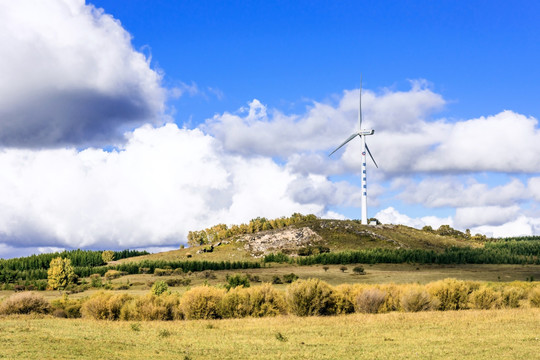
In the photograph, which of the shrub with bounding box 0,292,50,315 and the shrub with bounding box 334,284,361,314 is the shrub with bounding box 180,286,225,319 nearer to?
the shrub with bounding box 334,284,361,314

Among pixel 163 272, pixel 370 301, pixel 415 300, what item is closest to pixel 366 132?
pixel 163 272

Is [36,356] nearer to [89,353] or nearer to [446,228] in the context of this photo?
[89,353]

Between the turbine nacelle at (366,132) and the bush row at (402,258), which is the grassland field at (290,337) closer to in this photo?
the bush row at (402,258)

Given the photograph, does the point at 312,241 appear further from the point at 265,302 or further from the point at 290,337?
the point at 290,337

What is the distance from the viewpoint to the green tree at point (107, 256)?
461 ft

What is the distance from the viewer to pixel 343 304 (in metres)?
39.1

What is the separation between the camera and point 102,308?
36406 mm

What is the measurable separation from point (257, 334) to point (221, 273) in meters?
65.6

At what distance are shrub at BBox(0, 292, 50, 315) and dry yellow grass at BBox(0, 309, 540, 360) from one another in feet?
6.37

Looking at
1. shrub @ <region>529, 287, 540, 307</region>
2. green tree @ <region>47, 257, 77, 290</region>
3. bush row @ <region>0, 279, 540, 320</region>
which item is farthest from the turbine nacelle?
bush row @ <region>0, 279, 540, 320</region>

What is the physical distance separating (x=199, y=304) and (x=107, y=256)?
368 feet

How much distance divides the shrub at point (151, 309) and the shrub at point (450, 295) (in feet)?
61.3

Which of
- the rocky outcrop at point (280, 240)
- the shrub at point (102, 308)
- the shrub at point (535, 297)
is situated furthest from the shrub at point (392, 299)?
the rocky outcrop at point (280, 240)

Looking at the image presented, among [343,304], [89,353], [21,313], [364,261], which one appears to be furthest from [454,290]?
[364,261]
